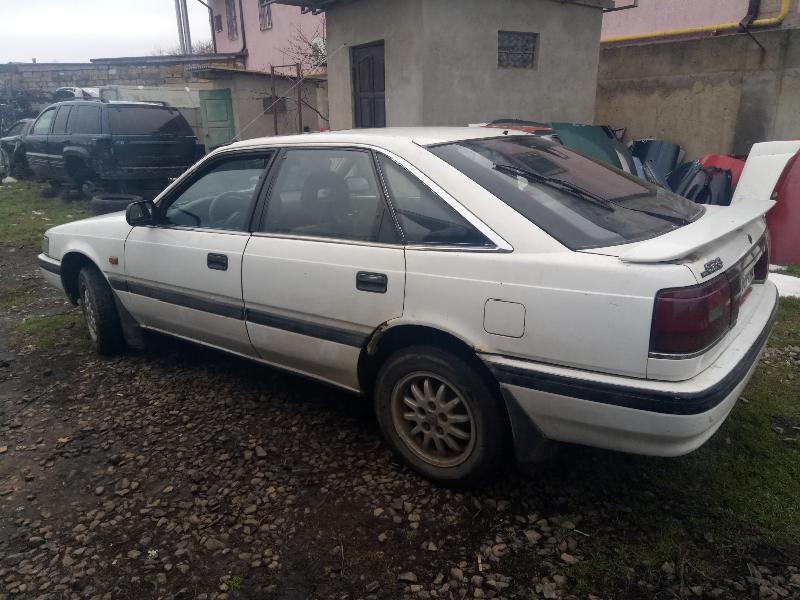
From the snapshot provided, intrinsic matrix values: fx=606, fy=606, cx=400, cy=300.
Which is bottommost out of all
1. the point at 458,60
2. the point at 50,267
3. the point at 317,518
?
the point at 317,518

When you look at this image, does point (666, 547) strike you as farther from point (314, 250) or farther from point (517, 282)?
point (314, 250)

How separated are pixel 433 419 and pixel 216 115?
47.3ft

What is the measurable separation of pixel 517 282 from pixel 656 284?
1.60ft

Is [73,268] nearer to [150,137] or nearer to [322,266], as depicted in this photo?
[322,266]

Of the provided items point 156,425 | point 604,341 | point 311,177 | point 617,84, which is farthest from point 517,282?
point 617,84

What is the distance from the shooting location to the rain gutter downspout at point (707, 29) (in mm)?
9906

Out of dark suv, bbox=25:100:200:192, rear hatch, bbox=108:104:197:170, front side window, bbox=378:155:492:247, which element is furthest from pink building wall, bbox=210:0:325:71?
front side window, bbox=378:155:492:247

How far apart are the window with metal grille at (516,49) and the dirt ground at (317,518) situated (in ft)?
23.4

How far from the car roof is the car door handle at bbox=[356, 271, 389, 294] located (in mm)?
641

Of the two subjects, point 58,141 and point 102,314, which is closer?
point 102,314

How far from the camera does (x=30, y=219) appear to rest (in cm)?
1031

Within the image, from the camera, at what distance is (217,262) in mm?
3350

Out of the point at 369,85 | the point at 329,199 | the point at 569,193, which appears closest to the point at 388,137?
the point at 329,199

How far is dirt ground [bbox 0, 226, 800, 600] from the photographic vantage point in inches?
88.0
